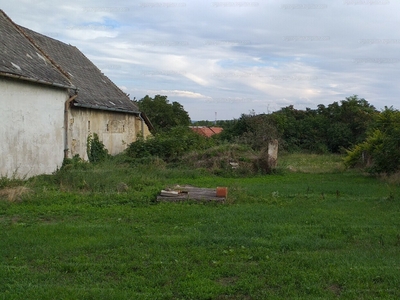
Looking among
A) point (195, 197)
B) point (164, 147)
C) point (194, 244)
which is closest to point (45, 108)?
point (164, 147)

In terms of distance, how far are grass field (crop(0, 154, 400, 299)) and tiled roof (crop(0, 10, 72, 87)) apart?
12.1 feet

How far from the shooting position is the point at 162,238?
7.98m

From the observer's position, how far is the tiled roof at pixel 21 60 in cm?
1462

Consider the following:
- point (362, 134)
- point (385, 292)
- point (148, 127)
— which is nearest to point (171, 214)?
point (385, 292)

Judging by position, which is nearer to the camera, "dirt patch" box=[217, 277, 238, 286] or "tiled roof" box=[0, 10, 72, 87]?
"dirt patch" box=[217, 277, 238, 286]

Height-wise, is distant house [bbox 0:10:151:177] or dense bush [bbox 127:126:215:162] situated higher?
distant house [bbox 0:10:151:177]

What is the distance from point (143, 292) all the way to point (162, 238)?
243cm

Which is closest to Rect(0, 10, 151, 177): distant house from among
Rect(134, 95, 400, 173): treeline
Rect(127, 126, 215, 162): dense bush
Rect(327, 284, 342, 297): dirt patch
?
Rect(127, 126, 215, 162): dense bush

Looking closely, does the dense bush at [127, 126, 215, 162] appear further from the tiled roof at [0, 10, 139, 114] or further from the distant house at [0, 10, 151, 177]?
the tiled roof at [0, 10, 139, 114]

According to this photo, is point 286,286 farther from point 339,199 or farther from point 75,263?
point 339,199

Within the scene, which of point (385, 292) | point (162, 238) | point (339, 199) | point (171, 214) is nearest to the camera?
point (385, 292)

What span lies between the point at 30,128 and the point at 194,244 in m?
10.1

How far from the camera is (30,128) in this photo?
15.6 metres

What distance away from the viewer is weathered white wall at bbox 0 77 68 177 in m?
14.3
